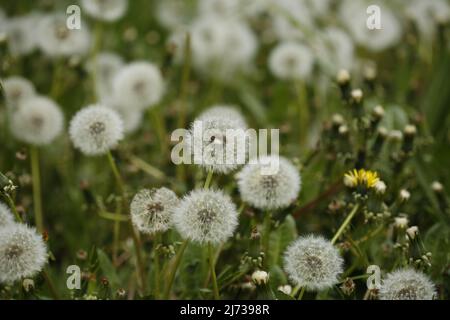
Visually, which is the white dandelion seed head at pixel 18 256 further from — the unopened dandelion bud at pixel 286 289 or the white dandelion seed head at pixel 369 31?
the white dandelion seed head at pixel 369 31

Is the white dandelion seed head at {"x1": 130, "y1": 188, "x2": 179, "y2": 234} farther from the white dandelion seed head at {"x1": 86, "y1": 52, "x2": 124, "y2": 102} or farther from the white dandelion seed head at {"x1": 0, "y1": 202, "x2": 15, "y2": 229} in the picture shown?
the white dandelion seed head at {"x1": 86, "y1": 52, "x2": 124, "y2": 102}

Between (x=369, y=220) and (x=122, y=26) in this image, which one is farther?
(x=122, y=26)

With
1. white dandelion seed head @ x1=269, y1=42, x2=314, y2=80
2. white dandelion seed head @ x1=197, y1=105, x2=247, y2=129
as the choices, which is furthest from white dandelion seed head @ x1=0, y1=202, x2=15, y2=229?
white dandelion seed head @ x1=269, y1=42, x2=314, y2=80

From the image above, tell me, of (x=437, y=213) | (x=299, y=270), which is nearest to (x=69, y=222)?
(x=299, y=270)

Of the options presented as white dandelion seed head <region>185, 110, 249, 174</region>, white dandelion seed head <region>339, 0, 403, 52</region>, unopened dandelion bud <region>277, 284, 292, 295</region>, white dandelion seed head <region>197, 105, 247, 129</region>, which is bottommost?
unopened dandelion bud <region>277, 284, 292, 295</region>

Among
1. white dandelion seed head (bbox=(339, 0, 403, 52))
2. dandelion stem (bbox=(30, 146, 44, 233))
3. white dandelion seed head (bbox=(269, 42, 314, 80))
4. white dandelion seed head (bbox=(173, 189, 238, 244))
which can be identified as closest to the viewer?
white dandelion seed head (bbox=(173, 189, 238, 244))
